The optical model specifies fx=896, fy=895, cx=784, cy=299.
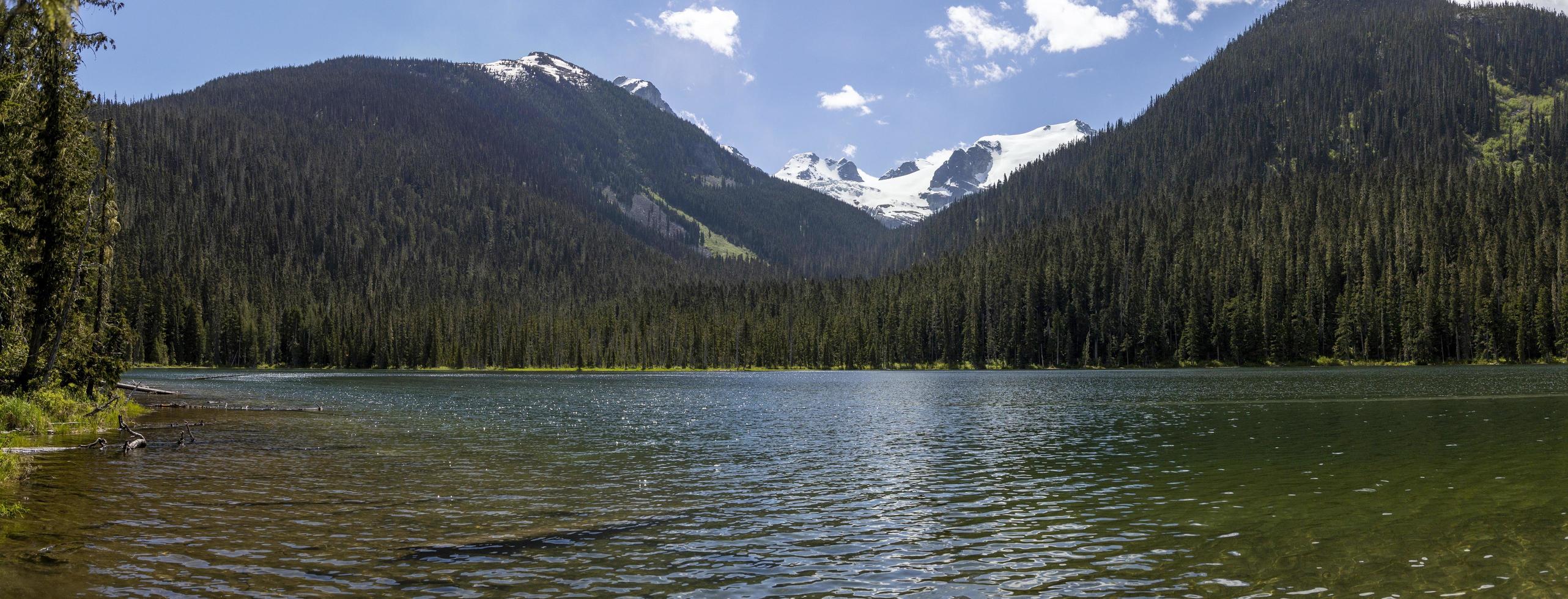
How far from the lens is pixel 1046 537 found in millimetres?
20609

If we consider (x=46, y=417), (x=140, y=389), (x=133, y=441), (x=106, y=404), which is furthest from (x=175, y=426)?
(x=140, y=389)

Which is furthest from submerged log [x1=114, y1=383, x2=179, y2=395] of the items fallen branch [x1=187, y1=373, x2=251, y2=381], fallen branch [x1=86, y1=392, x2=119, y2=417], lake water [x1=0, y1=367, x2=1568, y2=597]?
fallen branch [x1=187, y1=373, x2=251, y2=381]

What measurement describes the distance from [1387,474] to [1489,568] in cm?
1392

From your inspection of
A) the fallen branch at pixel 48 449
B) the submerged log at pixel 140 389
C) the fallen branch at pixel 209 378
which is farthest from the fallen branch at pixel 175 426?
the fallen branch at pixel 209 378

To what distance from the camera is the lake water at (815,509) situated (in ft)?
54.4

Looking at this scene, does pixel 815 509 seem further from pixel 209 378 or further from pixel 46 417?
pixel 209 378

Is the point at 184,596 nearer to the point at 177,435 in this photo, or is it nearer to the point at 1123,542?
the point at 1123,542

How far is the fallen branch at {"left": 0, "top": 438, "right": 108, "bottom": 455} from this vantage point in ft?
102

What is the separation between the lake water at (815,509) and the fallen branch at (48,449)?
3.39ft

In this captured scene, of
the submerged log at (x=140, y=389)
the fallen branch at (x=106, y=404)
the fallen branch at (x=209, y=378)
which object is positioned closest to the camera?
the fallen branch at (x=106, y=404)

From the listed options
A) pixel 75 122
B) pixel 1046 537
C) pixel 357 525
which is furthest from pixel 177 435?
pixel 1046 537

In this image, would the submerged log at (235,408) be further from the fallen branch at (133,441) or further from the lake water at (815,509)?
the fallen branch at (133,441)

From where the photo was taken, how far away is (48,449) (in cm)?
3241

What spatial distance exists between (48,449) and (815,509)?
2859 cm
